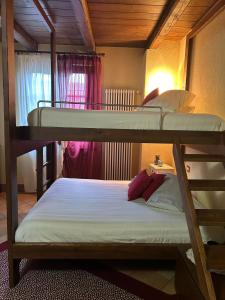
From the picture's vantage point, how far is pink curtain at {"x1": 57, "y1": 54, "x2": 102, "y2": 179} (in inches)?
161

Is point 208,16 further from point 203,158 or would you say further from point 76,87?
point 76,87

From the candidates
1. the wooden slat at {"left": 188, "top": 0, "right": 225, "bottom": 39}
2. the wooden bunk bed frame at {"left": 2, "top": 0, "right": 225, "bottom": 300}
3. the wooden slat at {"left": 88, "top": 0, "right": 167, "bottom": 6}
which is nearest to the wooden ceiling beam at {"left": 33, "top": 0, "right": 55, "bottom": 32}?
the wooden slat at {"left": 88, "top": 0, "right": 167, "bottom": 6}

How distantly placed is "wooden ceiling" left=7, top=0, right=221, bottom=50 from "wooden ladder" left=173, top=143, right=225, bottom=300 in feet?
5.15

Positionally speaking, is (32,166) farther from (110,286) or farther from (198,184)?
(198,184)

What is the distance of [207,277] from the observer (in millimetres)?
1372

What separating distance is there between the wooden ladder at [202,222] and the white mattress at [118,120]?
24 centimetres

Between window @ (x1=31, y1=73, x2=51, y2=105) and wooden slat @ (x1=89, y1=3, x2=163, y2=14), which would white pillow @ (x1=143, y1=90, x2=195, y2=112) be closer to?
wooden slat @ (x1=89, y1=3, x2=163, y2=14)

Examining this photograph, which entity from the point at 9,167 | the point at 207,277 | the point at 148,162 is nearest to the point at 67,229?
the point at 9,167

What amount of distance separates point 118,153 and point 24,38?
2351 mm

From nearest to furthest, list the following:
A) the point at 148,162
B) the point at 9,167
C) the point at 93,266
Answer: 1. the point at 9,167
2. the point at 93,266
3. the point at 148,162

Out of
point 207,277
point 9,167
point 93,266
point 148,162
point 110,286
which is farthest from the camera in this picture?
point 148,162

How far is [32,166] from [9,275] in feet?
8.13

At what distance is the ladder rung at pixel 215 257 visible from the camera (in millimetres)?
1438

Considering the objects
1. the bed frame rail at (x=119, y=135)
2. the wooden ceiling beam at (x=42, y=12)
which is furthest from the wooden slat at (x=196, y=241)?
the wooden ceiling beam at (x=42, y=12)
